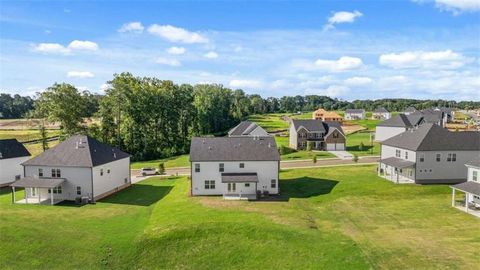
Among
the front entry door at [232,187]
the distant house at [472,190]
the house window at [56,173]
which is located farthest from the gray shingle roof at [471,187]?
the house window at [56,173]

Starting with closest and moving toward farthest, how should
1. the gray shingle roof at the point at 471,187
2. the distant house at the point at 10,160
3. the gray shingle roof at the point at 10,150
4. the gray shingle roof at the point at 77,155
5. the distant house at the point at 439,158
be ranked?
1. the gray shingle roof at the point at 471,187
2. the gray shingle roof at the point at 77,155
3. the distant house at the point at 439,158
4. the distant house at the point at 10,160
5. the gray shingle roof at the point at 10,150

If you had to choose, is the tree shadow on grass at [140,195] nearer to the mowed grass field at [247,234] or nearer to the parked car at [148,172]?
the mowed grass field at [247,234]

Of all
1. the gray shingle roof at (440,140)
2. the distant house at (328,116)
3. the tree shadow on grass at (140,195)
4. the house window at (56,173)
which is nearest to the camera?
the tree shadow on grass at (140,195)

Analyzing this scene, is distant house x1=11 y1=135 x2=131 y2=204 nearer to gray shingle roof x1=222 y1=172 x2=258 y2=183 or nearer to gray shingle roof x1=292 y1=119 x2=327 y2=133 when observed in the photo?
gray shingle roof x1=222 y1=172 x2=258 y2=183

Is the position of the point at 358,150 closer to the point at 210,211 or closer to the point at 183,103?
the point at 183,103

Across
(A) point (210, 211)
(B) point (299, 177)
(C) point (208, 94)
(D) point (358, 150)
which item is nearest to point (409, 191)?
(B) point (299, 177)

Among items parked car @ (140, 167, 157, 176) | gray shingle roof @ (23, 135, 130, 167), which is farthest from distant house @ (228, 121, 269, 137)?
gray shingle roof @ (23, 135, 130, 167)
